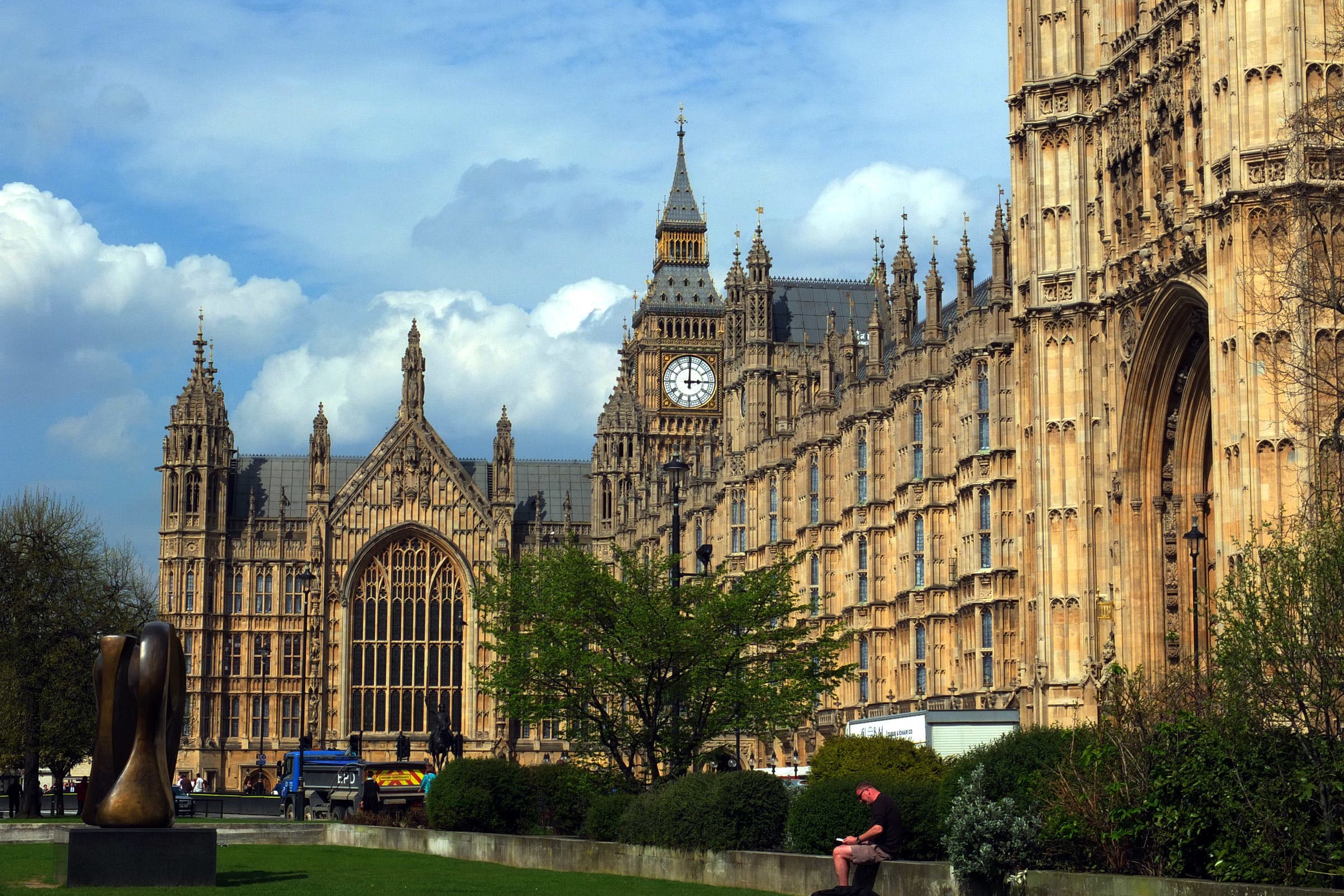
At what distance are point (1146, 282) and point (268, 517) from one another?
8178cm

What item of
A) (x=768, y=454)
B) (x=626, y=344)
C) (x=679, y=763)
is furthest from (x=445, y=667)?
(x=679, y=763)

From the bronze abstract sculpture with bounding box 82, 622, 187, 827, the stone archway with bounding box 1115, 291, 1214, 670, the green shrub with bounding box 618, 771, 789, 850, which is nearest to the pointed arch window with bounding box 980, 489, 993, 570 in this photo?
the stone archway with bounding box 1115, 291, 1214, 670

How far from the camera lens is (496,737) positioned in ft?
367

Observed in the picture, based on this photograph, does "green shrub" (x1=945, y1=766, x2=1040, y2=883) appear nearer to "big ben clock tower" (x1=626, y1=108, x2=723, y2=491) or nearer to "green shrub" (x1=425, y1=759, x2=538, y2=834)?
"green shrub" (x1=425, y1=759, x2=538, y2=834)

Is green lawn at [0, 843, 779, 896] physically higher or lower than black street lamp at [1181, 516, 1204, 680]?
lower

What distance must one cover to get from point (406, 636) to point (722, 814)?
84055 mm

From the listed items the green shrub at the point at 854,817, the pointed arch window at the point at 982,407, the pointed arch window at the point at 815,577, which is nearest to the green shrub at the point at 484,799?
the green shrub at the point at 854,817

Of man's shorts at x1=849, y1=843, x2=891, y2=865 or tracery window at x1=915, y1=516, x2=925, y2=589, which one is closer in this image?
man's shorts at x1=849, y1=843, x2=891, y2=865

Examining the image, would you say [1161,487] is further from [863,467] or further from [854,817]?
[863,467]

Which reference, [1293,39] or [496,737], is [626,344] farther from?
[1293,39]

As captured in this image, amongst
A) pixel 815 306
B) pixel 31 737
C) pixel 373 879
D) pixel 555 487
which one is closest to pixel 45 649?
pixel 31 737

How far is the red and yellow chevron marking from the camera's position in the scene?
62531mm

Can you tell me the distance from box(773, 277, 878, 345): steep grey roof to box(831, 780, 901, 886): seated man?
233 feet

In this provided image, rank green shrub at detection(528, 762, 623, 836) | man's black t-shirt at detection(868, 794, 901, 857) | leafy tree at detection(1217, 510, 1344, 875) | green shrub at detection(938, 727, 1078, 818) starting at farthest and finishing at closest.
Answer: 1. green shrub at detection(528, 762, 623, 836)
2. green shrub at detection(938, 727, 1078, 818)
3. man's black t-shirt at detection(868, 794, 901, 857)
4. leafy tree at detection(1217, 510, 1344, 875)
